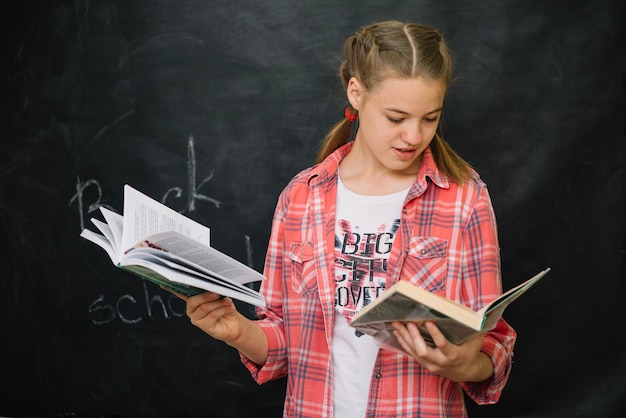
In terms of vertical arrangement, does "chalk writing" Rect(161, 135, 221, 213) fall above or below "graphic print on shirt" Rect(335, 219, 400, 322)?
above

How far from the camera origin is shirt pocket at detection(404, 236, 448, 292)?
1.32 metres

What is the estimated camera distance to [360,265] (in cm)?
136

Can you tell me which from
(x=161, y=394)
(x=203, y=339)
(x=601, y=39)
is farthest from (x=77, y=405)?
(x=601, y=39)

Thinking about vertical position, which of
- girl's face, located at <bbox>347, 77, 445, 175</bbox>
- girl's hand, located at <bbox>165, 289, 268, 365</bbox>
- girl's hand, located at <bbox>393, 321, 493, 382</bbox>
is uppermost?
girl's face, located at <bbox>347, 77, 445, 175</bbox>

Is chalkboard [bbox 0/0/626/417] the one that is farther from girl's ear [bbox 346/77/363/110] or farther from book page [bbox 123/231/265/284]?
book page [bbox 123/231/265/284]

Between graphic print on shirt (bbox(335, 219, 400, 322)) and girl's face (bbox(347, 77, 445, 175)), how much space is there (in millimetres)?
134

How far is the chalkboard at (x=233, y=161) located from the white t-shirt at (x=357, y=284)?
0.77 meters

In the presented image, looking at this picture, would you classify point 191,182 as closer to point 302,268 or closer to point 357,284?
point 302,268

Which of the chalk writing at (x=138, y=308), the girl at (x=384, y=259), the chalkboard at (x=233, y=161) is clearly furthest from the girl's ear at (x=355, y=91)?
the chalk writing at (x=138, y=308)

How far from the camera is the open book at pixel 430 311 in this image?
0.99 m

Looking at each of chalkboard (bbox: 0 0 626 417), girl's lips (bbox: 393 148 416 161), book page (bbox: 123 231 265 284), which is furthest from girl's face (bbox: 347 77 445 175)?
chalkboard (bbox: 0 0 626 417)

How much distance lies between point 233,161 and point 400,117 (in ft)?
3.24

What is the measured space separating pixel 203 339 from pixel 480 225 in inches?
48.7

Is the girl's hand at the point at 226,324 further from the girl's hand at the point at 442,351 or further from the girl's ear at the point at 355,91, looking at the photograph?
the girl's ear at the point at 355,91
